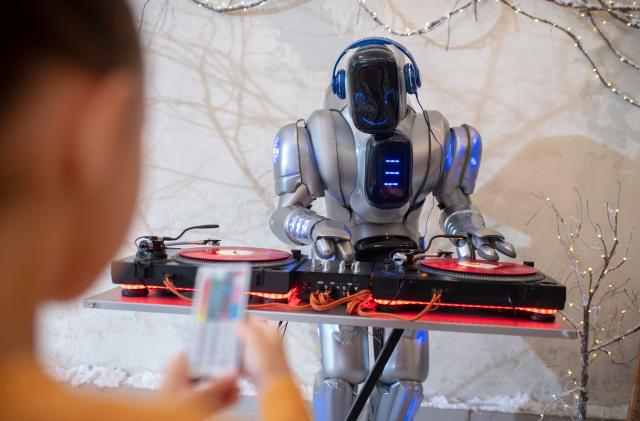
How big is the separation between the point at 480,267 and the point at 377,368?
1.35 feet

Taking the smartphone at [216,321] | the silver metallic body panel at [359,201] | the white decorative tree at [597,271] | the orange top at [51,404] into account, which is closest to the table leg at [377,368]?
the silver metallic body panel at [359,201]

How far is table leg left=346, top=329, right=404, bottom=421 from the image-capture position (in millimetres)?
1483

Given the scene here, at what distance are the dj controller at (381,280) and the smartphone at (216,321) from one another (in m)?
0.89

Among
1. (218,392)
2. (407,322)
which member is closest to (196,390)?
(218,392)

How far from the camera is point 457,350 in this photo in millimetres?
2850

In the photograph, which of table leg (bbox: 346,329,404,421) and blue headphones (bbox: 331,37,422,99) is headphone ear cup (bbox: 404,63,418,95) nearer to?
blue headphones (bbox: 331,37,422,99)

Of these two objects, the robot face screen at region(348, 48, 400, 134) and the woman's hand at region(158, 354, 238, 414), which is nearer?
the woman's hand at region(158, 354, 238, 414)

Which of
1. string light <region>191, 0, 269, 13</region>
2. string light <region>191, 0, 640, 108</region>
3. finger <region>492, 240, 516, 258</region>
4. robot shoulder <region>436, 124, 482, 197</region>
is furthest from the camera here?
string light <region>191, 0, 269, 13</region>

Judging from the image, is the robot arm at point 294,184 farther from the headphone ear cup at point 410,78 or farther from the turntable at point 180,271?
the headphone ear cup at point 410,78

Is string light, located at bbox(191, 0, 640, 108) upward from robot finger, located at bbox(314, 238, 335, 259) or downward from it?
upward

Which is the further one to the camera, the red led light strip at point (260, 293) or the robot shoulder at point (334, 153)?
the robot shoulder at point (334, 153)

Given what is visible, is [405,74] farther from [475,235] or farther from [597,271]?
[597,271]

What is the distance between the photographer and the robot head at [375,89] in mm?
1631

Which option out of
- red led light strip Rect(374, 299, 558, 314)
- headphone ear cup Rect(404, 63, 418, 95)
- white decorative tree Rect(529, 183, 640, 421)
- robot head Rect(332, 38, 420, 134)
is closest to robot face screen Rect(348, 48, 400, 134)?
robot head Rect(332, 38, 420, 134)
